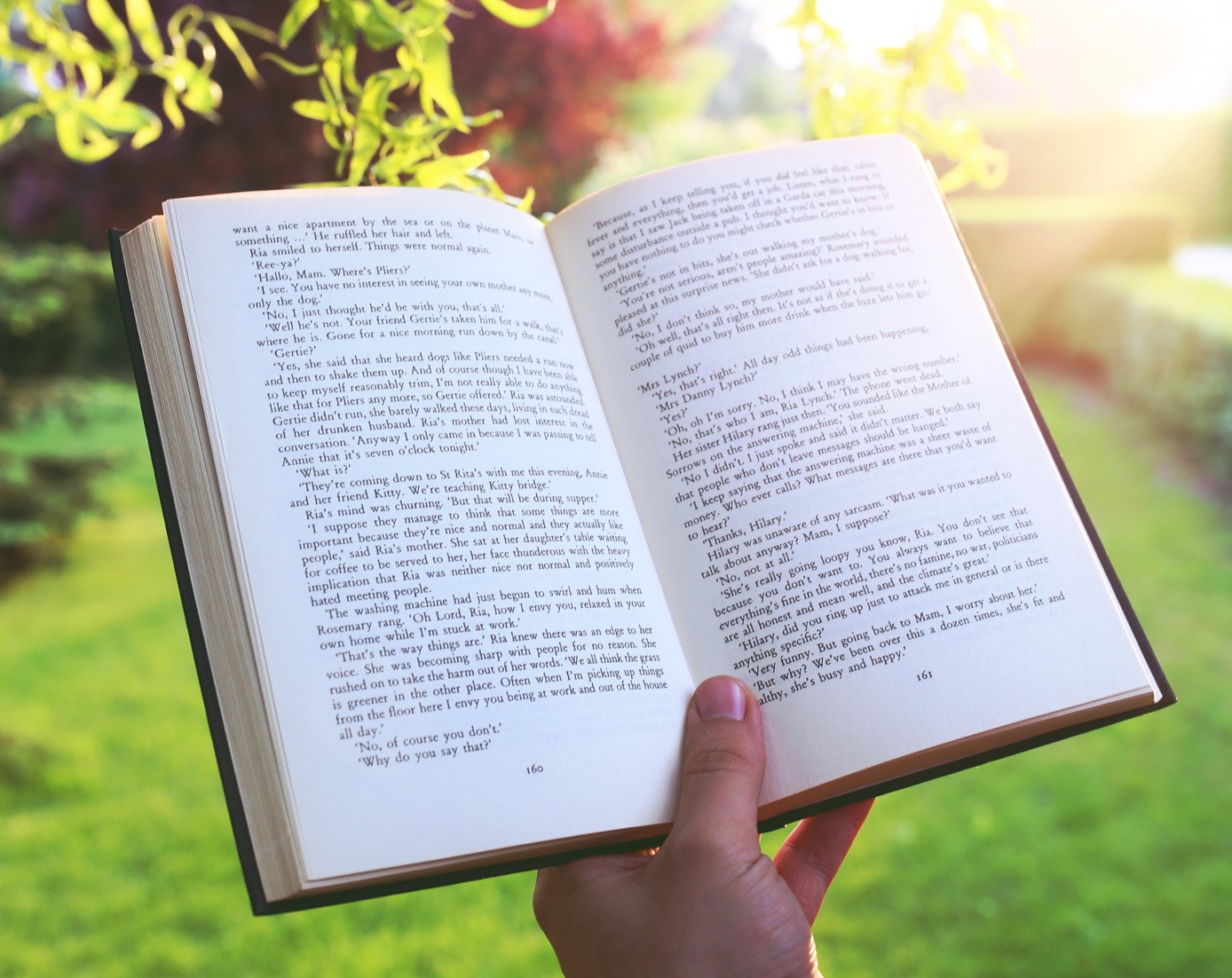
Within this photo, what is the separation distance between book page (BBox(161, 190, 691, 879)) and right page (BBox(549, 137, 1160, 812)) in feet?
0.30

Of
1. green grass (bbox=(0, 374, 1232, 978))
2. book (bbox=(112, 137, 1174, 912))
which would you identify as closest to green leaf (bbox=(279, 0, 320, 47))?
book (bbox=(112, 137, 1174, 912))

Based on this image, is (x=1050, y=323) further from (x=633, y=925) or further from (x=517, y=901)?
(x=633, y=925)

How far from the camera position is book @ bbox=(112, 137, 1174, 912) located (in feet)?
3.42

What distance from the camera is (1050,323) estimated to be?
9.06m

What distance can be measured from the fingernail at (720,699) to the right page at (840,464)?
0.04m

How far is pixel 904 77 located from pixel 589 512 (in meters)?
0.84

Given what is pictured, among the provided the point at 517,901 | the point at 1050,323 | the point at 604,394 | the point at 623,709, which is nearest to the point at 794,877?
the point at 623,709

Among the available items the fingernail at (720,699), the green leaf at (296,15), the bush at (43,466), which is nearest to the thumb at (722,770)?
the fingernail at (720,699)

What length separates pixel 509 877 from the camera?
298 cm

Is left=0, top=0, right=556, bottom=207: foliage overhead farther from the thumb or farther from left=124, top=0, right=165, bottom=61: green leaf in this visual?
the thumb

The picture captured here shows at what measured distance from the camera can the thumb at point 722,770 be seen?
1.05m

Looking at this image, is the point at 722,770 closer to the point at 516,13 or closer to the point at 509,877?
the point at 516,13

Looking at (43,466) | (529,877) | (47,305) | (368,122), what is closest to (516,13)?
(368,122)

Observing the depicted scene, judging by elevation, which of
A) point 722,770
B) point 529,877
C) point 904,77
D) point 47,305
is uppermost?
point 47,305
